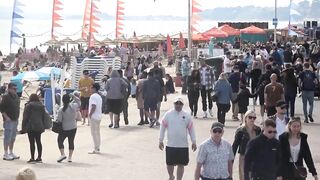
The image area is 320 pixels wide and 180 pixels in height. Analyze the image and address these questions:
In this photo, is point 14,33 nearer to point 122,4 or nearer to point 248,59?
point 248,59

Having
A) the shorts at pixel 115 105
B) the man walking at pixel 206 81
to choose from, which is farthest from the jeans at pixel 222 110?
the shorts at pixel 115 105

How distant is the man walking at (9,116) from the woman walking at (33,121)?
73 centimetres

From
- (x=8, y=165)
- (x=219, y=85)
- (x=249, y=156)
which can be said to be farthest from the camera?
(x=219, y=85)

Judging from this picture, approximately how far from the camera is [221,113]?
62.6 ft

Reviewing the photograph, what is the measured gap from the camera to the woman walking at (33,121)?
15.0 m

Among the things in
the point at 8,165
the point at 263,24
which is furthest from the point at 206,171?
the point at 263,24

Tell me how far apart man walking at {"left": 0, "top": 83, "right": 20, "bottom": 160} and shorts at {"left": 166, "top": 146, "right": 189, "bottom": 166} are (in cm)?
504

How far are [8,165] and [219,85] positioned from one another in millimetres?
6200

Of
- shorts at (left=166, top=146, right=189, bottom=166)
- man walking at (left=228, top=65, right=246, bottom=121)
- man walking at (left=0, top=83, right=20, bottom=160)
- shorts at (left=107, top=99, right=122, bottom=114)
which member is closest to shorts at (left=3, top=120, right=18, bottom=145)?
man walking at (left=0, top=83, right=20, bottom=160)

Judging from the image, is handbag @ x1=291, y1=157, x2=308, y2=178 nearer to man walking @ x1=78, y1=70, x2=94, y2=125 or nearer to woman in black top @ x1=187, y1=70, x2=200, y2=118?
woman in black top @ x1=187, y1=70, x2=200, y2=118

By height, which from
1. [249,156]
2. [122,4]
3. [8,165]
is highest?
[122,4]

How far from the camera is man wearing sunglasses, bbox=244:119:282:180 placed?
9.03 metres

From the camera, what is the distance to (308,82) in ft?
64.6

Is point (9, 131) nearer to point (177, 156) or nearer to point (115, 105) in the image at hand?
point (115, 105)
